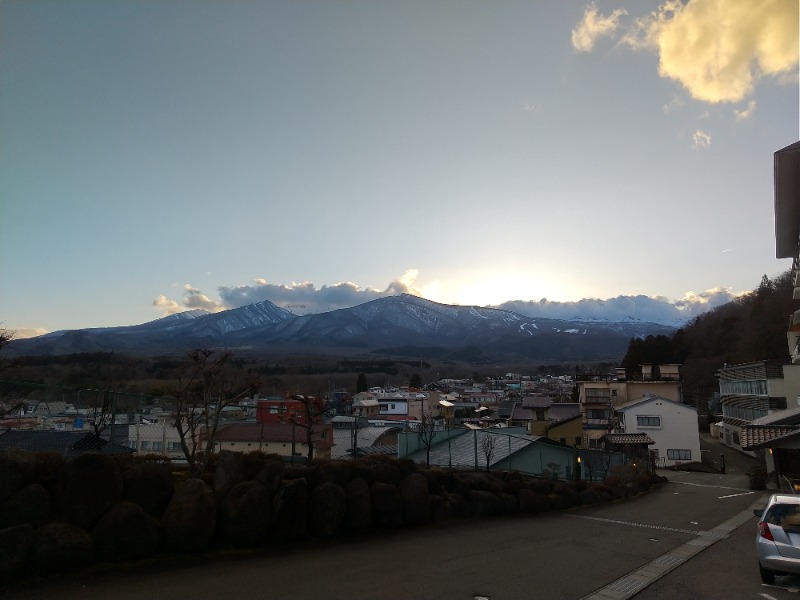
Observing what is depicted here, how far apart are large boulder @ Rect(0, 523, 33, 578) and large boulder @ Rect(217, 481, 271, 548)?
230 cm

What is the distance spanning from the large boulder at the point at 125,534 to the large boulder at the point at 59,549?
172 mm

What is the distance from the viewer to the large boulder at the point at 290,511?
784 cm

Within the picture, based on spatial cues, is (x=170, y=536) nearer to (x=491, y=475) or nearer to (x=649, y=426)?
(x=491, y=475)

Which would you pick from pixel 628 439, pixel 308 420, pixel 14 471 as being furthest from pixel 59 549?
pixel 628 439

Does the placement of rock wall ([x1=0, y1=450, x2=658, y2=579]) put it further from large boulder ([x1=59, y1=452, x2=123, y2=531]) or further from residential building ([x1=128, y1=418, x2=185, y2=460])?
residential building ([x1=128, y1=418, x2=185, y2=460])

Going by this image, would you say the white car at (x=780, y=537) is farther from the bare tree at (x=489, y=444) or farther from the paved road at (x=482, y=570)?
the bare tree at (x=489, y=444)

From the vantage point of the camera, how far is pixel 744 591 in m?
7.09

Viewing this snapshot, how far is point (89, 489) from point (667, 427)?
41.7 m

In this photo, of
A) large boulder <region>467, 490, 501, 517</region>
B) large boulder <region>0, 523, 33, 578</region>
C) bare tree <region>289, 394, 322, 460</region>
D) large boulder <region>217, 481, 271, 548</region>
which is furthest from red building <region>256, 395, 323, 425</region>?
large boulder <region>0, 523, 33, 578</region>

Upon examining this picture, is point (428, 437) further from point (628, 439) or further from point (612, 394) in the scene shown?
point (612, 394)

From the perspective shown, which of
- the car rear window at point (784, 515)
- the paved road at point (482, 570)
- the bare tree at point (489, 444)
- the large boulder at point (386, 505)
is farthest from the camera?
the bare tree at point (489, 444)

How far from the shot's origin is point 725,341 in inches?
2697

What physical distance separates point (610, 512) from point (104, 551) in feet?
41.4

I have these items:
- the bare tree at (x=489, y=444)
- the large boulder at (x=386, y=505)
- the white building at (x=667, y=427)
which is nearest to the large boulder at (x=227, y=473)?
the large boulder at (x=386, y=505)
